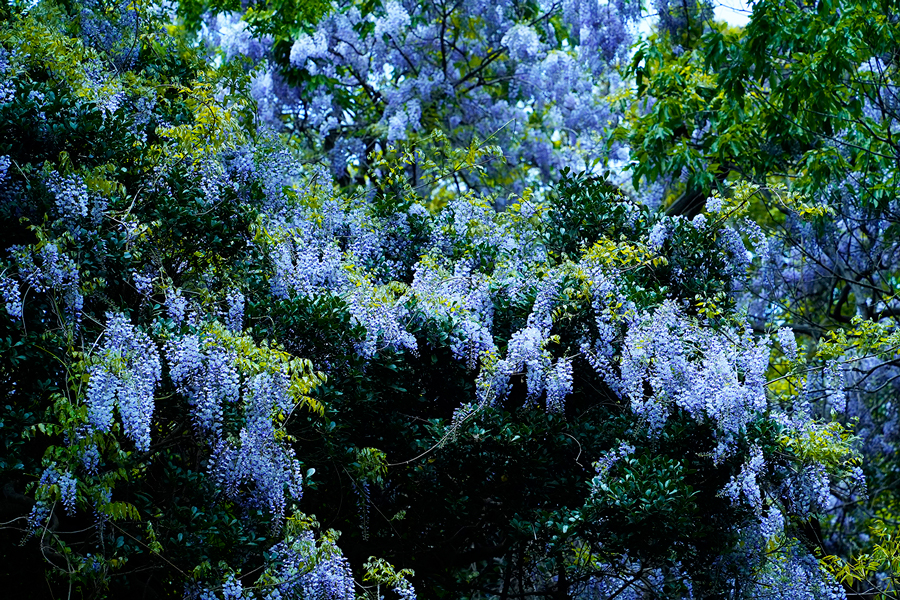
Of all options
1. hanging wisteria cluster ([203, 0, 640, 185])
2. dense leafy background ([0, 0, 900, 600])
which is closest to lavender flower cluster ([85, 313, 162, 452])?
dense leafy background ([0, 0, 900, 600])

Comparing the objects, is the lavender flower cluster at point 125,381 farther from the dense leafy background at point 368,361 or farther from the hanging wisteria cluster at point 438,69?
the hanging wisteria cluster at point 438,69

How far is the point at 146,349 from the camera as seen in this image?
14.5ft

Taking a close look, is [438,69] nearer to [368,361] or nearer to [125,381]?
[368,361]

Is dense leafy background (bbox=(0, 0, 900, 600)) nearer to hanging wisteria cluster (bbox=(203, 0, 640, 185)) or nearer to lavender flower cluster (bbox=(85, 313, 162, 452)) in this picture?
lavender flower cluster (bbox=(85, 313, 162, 452))

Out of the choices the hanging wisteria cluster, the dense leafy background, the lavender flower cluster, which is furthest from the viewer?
the hanging wisteria cluster

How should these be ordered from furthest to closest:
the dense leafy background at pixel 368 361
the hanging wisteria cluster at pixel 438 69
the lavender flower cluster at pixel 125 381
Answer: the hanging wisteria cluster at pixel 438 69
the dense leafy background at pixel 368 361
the lavender flower cluster at pixel 125 381

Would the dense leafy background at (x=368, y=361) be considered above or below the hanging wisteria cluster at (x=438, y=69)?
below

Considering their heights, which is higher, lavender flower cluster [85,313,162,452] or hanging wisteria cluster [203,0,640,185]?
hanging wisteria cluster [203,0,640,185]

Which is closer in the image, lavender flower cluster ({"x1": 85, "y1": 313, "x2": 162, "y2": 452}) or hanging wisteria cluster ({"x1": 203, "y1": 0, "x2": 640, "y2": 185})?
lavender flower cluster ({"x1": 85, "y1": 313, "x2": 162, "y2": 452})

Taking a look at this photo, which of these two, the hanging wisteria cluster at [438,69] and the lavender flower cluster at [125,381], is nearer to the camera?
the lavender flower cluster at [125,381]

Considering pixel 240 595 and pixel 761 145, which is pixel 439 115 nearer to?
pixel 761 145

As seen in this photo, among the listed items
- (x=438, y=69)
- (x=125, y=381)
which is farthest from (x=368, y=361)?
(x=438, y=69)

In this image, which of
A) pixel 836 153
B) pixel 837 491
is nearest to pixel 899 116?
pixel 836 153

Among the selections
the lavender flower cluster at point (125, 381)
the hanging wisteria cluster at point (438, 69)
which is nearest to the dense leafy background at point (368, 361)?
the lavender flower cluster at point (125, 381)
